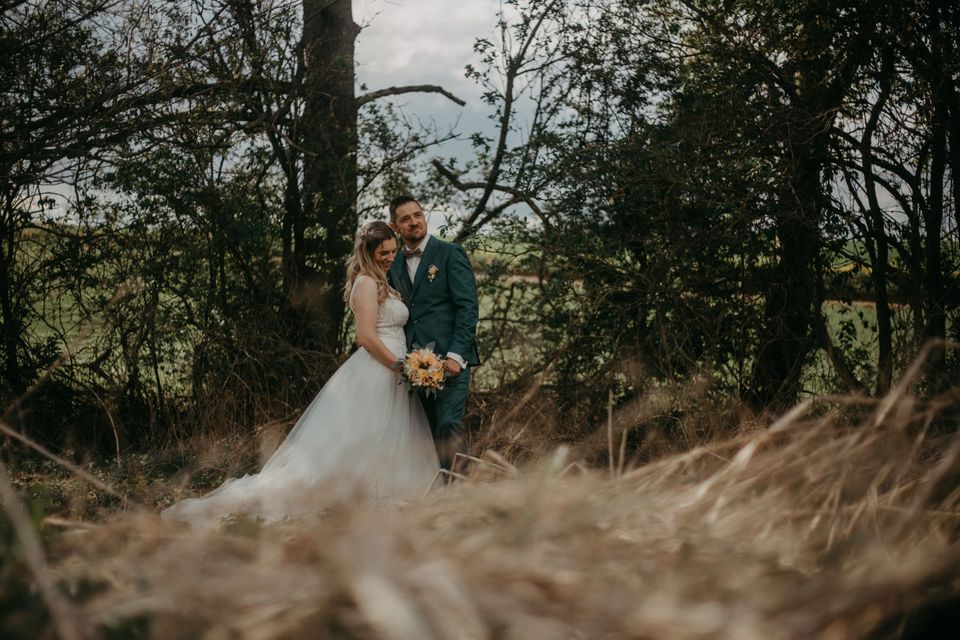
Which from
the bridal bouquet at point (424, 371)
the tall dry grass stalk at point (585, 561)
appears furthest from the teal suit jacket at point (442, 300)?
the tall dry grass stalk at point (585, 561)

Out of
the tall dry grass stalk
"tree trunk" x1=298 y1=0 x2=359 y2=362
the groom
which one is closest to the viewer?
the tall dry grass stalk

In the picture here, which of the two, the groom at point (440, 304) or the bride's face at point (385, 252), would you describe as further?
the groom at point (440, 304)

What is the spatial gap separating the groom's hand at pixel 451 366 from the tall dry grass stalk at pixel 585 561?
4.10m

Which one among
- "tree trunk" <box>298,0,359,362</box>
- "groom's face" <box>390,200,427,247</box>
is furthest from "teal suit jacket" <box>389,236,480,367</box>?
"tree trunk" <box>298,0,359,362</box>

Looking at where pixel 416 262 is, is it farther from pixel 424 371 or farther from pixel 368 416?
pixel 368 416

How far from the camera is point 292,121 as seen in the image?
27.8ft

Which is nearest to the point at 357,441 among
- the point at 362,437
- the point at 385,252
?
the point at 362,437

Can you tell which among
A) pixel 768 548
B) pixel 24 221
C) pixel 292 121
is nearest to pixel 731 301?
pixel 292 121

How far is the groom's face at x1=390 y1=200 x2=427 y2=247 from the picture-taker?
623 cm

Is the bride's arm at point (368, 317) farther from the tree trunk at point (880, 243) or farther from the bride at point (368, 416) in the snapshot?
the tree trunk at point (880, 243)

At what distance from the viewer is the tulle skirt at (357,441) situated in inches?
226

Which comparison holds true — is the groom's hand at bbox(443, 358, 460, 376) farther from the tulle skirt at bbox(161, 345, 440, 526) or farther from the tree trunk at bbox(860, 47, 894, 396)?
the tree trunk at bbox(860, 47, 894, 396)

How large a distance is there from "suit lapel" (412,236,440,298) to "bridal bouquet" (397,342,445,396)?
0.61 metres

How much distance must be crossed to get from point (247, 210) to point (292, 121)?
1.01 metres
